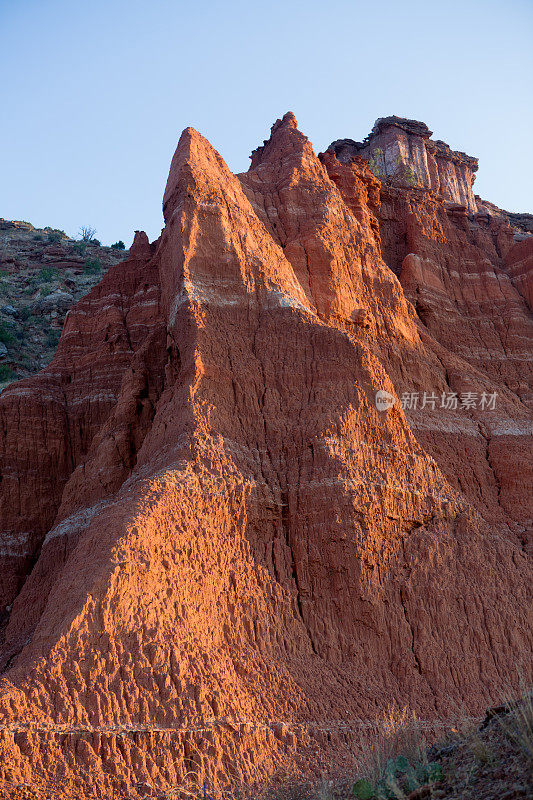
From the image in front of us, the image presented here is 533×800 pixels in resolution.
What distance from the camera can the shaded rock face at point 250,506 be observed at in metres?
15.9

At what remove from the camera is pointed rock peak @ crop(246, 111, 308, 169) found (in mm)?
35906

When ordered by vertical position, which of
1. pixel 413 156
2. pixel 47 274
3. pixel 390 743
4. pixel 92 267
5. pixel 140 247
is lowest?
pixel 390 743

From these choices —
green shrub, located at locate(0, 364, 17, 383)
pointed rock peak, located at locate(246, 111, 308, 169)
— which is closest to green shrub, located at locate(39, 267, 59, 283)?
green shrub, located at locate(0, 364, 17, 383)

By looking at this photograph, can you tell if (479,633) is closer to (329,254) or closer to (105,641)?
(105,641)

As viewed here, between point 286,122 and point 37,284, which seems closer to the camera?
point 286,122

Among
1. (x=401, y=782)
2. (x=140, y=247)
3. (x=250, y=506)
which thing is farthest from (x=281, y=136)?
(x=401, y=782)

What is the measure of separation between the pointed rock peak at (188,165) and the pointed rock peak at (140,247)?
4.79m

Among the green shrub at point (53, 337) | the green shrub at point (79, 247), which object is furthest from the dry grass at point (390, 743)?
the green shrub at point (79, 247)

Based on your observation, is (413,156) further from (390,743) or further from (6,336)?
(390,743)

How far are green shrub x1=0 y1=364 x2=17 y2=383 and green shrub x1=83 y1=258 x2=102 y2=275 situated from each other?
17.3m

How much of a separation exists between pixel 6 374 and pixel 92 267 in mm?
19439

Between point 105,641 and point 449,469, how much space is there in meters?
14.4

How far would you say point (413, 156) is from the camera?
53.7m

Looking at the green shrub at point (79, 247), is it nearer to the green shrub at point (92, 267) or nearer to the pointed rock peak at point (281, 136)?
the green shrub at point (92, 267)
